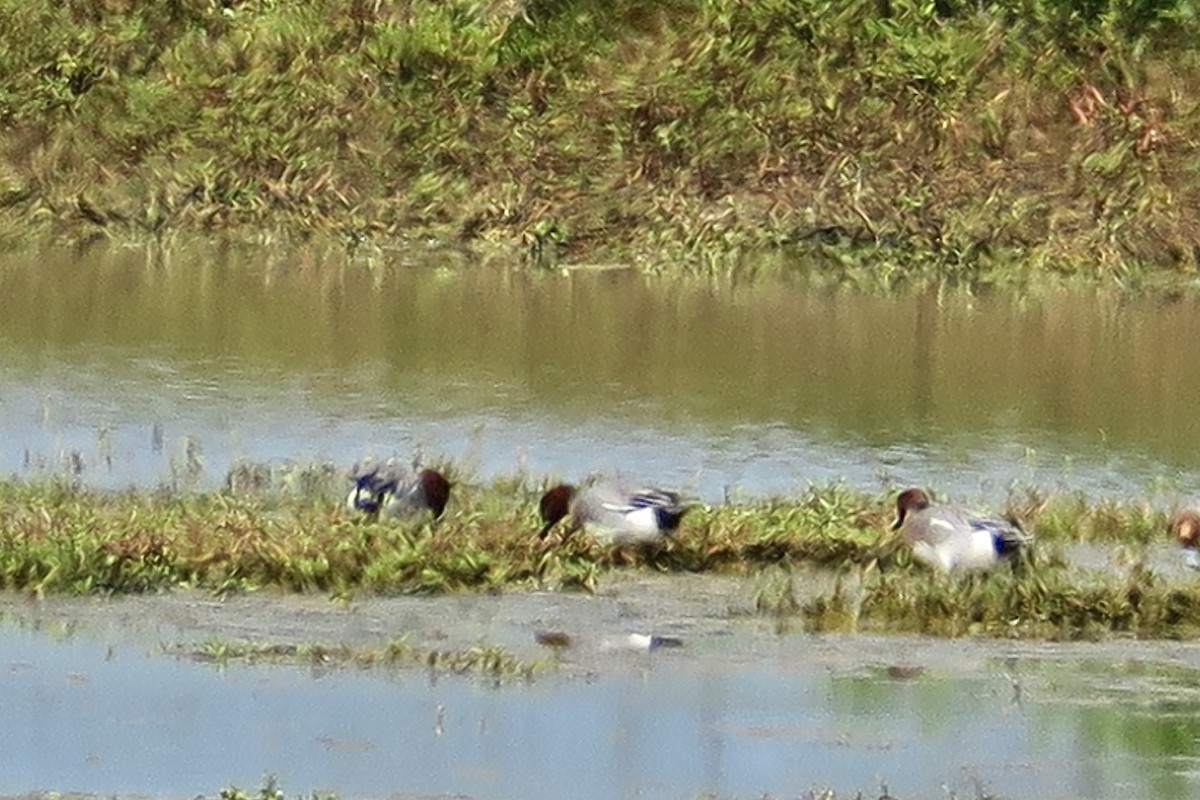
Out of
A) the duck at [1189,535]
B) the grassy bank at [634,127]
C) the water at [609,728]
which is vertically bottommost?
the water at [609,728]

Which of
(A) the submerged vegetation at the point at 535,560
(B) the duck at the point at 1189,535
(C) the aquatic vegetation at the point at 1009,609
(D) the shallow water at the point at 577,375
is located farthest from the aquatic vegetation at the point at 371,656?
(B) the duck at the point at 1189,535

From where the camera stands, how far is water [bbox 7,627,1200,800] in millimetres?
7957

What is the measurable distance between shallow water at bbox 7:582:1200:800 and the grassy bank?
971cm

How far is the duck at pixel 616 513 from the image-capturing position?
10633 mm

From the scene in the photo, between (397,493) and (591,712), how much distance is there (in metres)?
2.37

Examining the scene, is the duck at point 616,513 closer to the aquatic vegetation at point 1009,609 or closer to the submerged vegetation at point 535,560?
the submerged vegetation at point 535,560

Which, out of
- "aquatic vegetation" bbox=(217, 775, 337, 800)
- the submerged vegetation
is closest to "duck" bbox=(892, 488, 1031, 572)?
the submerged vegetation

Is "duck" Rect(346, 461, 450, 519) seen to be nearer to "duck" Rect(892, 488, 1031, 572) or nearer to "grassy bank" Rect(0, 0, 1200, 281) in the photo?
"duck" Rect(892, 488, 1031, 572)

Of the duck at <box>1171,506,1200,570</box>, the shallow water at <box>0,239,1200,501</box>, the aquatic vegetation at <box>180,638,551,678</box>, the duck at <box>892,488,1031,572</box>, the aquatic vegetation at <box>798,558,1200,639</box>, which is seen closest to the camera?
the aquatic vegetation at <box>180,638,551,678</box>

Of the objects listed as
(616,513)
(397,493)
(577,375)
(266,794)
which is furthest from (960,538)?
(577,375)

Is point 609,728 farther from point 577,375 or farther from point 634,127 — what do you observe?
point 634,127

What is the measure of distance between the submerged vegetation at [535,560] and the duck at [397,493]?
0.08 m

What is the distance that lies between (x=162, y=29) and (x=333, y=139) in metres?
1.61

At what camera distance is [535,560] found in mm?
10422
